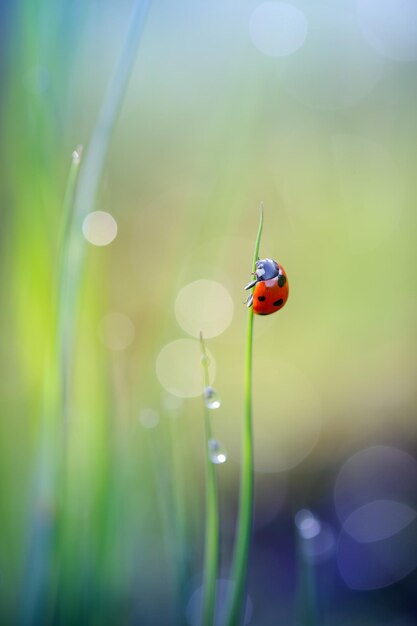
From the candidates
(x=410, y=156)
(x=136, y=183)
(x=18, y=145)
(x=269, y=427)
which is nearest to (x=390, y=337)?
(x=269, y=427)

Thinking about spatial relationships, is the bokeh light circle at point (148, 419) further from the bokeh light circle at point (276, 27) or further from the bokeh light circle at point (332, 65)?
the bokeh light circle at point (332, 65)

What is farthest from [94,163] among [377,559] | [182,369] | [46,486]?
[377,559]

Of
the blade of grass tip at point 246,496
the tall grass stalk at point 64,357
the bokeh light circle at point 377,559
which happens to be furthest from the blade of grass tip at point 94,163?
the bokeh light circle at point 377,559

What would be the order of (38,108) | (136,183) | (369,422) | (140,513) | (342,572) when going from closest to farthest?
(38,108)
(140,513)
(342,572)
(369,422)
(136,183)

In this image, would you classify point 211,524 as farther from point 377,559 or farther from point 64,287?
point 377,559

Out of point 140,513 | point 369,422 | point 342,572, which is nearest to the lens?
point 140,513

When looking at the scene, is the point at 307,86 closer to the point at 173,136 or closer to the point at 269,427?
the point at 173,136
